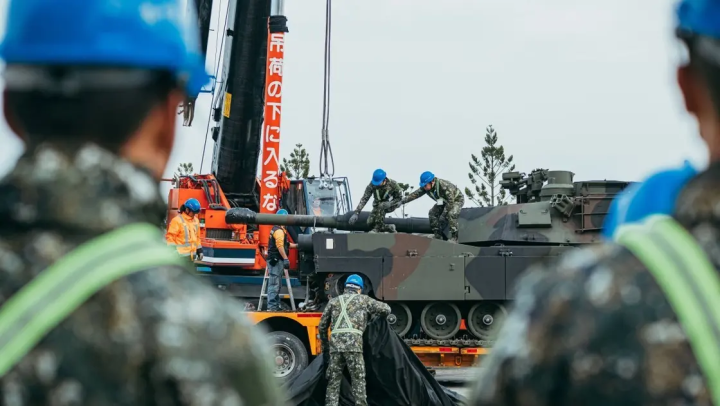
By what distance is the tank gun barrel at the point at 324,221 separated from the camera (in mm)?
16312

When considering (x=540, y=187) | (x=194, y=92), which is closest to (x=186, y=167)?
(x=540, y=187)

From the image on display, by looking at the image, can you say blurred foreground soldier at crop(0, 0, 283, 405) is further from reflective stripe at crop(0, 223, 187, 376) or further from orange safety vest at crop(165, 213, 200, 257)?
orange safety vest at crop(165, 213, 200, 257)

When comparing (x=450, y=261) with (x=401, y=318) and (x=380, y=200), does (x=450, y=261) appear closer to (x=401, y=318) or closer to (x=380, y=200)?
(x=401, y=318)

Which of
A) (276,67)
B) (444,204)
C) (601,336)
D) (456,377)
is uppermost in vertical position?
(276,67)

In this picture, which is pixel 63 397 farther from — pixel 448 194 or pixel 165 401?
pixel 448 194

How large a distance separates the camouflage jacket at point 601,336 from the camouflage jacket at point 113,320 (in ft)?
1.24

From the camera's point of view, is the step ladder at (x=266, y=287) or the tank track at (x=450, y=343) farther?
the step ladder at (x=266, y=287)

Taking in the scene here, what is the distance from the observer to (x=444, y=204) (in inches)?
658

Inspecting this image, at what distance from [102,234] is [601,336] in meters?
A: 0.73

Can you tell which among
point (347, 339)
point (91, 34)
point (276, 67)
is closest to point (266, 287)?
point (276, 67)

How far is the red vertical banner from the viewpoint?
19.3 metres

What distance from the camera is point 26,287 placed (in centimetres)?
162

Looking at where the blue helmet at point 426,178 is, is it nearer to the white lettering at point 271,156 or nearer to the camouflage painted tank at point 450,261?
the camouflage painted tank at point 450,261

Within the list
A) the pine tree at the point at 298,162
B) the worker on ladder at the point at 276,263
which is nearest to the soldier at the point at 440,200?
the worker on ladder at the point at 276,263
